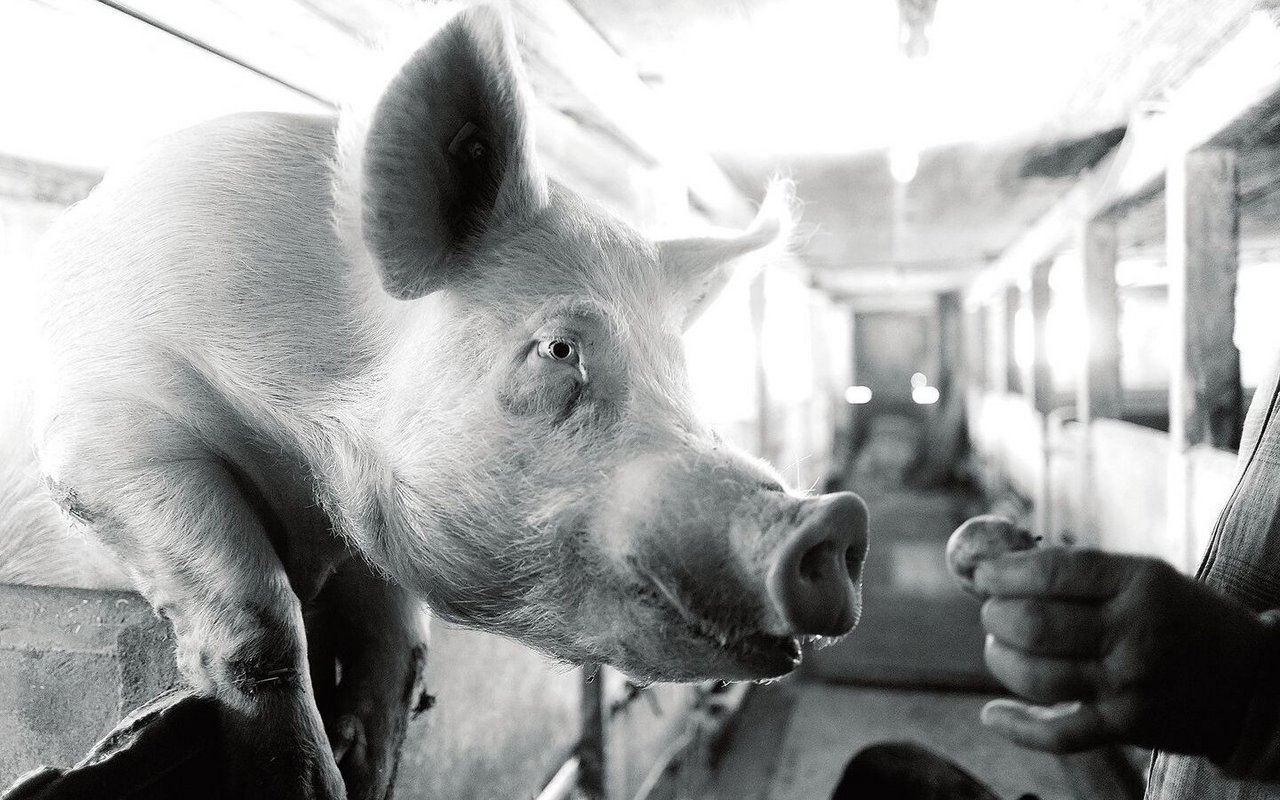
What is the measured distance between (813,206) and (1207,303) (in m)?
3.70

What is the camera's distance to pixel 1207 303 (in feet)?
11.3

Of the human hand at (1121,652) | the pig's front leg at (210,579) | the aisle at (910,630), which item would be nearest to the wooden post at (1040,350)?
the aisle at (910,630)

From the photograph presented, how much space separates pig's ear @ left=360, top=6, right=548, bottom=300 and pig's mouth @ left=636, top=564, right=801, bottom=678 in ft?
2.00

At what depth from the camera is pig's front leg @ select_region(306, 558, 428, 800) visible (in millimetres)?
1388

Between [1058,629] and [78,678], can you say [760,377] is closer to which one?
[78,678]

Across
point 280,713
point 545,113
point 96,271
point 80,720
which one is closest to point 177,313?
point 96,271

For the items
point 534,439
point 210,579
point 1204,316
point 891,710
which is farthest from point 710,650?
point 891,710

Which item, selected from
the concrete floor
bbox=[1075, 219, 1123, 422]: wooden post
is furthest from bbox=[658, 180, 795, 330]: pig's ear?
bbox=[1075, 219, 1123, 422]: wooden post

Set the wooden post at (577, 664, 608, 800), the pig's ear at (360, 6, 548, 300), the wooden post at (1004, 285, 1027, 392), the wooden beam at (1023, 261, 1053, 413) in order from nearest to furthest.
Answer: the pig's ear at (360, 6, 548, 300) → the wooden post at (577, 664, 608, 800) → the wooden beam at (1023, 261, 1053, 413) → the wooden post at (1004, 285, 1027, 392)

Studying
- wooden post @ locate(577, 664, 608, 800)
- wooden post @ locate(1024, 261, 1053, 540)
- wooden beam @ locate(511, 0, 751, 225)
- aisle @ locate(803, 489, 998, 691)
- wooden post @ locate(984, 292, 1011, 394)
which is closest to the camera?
wooden beam @ locate(511, 0, 751, 225)

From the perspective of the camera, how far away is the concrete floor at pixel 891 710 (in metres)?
5.01

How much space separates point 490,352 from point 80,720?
38.5 inches

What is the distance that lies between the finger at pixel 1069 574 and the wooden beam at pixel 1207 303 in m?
3.20

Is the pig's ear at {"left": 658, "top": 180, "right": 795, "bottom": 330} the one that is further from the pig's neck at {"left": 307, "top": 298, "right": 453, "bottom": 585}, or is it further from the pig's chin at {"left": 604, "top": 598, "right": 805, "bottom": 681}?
the pig's chin at {"left": 604, "top": 598, "right": 805, "bottom": 681}
